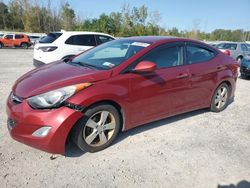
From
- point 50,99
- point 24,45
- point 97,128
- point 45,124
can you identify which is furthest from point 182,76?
point 24,45

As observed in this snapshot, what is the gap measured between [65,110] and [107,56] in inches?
58.9

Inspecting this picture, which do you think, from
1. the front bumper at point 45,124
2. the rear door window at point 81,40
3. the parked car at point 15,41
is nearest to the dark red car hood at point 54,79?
the front bumper at point 45,124

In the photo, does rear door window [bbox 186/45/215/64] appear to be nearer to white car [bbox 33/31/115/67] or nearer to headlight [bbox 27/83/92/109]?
headlight [bbox 27/83/92/109]

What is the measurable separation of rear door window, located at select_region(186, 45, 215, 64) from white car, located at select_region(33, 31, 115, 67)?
4645 mm

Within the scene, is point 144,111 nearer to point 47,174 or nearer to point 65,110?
point 65,110

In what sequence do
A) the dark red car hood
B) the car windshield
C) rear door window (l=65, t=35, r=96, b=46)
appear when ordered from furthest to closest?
rear door window (l=65, t=35, r=96, b=46), the car windshield, the dark red car hood

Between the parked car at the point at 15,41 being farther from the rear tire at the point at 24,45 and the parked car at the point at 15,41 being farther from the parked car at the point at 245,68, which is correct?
the parked car at the point at 245,68

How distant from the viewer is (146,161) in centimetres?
328

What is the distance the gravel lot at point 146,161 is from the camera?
286cm

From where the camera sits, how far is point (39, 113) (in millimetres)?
2941

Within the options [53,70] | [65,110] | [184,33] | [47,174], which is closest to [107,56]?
[53,70]

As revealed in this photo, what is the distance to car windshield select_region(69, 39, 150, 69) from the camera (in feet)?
12.3

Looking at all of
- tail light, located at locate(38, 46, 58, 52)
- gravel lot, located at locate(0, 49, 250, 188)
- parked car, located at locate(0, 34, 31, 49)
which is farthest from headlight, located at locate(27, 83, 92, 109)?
parked car, located at locate(0, 34, 31, 49)

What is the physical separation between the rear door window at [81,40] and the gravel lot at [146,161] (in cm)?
489
